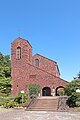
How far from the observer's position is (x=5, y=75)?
48.9 m

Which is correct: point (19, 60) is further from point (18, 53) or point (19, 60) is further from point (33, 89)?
point (33, 89)

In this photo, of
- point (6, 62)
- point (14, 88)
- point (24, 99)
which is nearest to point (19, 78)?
point (14, 88)

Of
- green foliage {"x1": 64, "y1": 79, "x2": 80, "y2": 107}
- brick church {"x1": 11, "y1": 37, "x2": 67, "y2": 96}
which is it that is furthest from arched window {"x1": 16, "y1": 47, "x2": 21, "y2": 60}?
green foliage {"x1": 64, "y1": 79, "x2": 80, "y2": 107}

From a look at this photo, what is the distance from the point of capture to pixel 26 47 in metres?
44.8

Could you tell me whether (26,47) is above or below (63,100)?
above

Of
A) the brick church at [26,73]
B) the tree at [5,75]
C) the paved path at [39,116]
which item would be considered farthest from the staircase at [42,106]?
the tree at [5,75]

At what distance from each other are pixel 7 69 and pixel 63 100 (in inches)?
888

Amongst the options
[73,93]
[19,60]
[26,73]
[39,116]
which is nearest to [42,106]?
[73,93]

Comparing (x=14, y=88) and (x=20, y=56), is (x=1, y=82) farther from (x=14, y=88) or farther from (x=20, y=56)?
(x=20, y=56)

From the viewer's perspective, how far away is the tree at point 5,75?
43.9m

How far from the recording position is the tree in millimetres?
43906

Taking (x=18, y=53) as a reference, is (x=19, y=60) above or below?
below

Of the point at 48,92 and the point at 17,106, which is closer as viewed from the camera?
the point at 17,106

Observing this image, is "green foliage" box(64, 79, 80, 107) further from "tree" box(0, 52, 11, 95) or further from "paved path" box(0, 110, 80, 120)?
"tree" box(0, 52, 11, 95)
